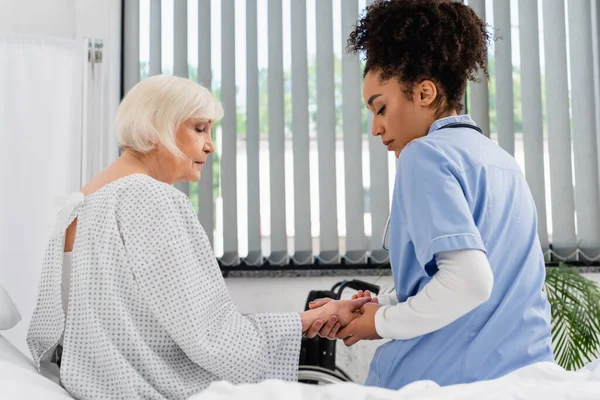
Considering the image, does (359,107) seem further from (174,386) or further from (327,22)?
(174,386)

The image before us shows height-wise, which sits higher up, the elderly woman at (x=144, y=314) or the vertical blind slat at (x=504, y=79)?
the vertical blind slat at (x=504, y=79)

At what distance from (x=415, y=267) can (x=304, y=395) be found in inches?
14.5

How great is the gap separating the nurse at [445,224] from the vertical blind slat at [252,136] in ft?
5.95

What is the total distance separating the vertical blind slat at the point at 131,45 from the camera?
3.30 meters

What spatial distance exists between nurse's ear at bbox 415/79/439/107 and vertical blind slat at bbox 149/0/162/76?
222 cm

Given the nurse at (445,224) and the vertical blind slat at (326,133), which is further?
the vertical blind slat at (326,133)

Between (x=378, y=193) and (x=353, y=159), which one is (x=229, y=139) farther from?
(x=378, y=193)

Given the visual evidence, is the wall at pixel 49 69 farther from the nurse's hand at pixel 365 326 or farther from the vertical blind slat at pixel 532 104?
the vertical blind slat at pixel 532 104

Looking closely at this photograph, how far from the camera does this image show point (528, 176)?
3115 mm

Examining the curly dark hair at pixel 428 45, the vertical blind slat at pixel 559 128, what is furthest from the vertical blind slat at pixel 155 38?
the curly dark hair at pixel 428 45

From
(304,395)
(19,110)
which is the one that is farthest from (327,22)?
(304,395)

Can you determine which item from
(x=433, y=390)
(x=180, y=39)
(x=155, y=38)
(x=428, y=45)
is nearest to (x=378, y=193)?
(x=180, y=39)

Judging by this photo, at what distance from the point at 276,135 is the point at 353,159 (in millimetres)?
390

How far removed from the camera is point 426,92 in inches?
51.8
